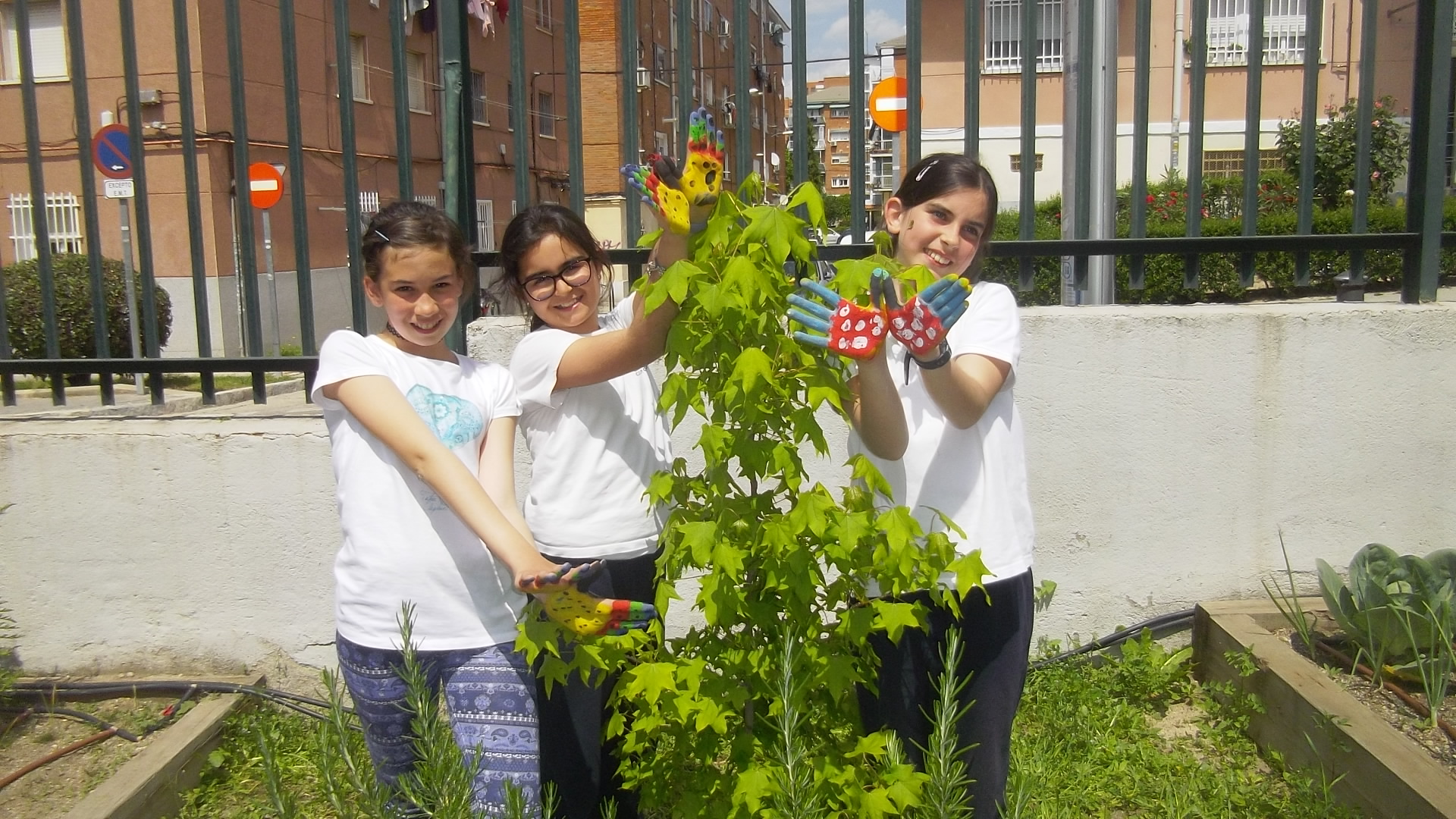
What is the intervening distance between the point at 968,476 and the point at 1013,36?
1781cm

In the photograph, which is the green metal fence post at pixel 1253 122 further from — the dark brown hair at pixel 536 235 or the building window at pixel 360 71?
the building window at pixel 360 71

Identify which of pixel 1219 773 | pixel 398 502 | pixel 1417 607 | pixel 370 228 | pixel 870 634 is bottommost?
pixel 1219 773

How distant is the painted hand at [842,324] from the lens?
5.42 feet

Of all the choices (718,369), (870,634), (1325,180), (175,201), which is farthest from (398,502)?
(175,201)

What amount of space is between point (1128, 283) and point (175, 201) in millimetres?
14774

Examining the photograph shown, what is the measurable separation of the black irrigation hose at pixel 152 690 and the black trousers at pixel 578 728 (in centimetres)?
135

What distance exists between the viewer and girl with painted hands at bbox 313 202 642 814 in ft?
6.61

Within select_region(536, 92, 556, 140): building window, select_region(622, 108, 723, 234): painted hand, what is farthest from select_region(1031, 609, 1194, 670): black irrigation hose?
select_region(536, 92, 556, 140): building window

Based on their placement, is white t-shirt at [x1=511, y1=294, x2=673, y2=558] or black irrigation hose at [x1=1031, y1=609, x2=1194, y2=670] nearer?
white t-shirt at [x1=511, y1=294, x2=673, y2=558]

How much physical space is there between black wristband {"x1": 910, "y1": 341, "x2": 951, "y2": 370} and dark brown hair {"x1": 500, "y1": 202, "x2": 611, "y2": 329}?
82 cm

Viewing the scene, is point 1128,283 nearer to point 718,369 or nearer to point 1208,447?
point 1208,447

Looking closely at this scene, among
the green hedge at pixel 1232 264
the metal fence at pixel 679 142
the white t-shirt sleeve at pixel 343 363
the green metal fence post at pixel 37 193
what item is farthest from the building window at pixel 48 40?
the white t-shirt sleeve at pixel 343 363

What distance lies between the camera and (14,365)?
3566 millimetres

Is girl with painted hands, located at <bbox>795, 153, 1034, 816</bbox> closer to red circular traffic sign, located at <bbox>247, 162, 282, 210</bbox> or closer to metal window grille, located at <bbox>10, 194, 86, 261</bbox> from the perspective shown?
red circular traffic sign, located at <bbox>247, 162, 282, 210</bbox>
